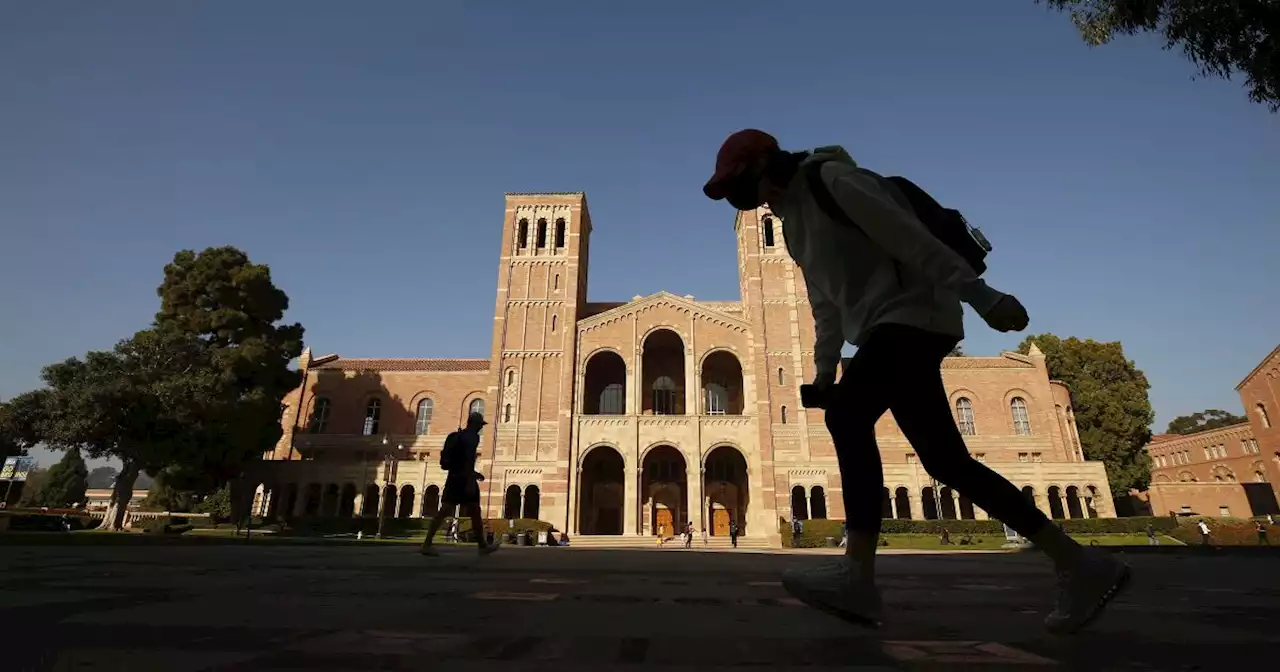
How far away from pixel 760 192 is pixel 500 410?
104ft

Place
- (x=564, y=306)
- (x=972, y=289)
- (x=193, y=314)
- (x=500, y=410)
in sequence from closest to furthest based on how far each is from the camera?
(x=972, y=289) < (x=193, y=314) < (x=500, y=410) < (x=564, y=306)

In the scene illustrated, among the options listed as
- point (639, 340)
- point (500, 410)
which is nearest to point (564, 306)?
point (639, 340)

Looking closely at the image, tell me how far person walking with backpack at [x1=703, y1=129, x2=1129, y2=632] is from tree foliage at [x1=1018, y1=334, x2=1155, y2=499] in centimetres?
4308

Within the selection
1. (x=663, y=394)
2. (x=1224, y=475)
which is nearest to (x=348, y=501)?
(x=663, y=394)

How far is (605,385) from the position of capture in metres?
37.5

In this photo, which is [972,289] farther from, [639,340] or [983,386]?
[983,386]

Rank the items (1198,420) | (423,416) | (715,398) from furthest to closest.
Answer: (1198,420)
(423,416)
(715,398)

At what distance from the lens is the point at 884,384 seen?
2156mm

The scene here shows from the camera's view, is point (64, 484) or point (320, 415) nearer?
point (320, 415)

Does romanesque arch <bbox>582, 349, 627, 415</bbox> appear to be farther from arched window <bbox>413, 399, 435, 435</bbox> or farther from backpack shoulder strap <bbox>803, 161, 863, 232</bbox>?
backpack shoulder strap <bbox>803, 161, 863, 232</bbox>

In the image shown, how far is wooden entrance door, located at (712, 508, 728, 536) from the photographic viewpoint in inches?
1328

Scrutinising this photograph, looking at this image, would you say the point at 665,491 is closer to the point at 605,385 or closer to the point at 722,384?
the point at 722,384

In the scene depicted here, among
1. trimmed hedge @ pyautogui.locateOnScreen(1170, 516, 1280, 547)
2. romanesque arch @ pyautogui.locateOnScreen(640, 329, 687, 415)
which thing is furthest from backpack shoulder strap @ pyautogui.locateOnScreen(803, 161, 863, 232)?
romanesque arch @ pyautogui.locateOnScreen(640, 329, 687, 415)

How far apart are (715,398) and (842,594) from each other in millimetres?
34543
